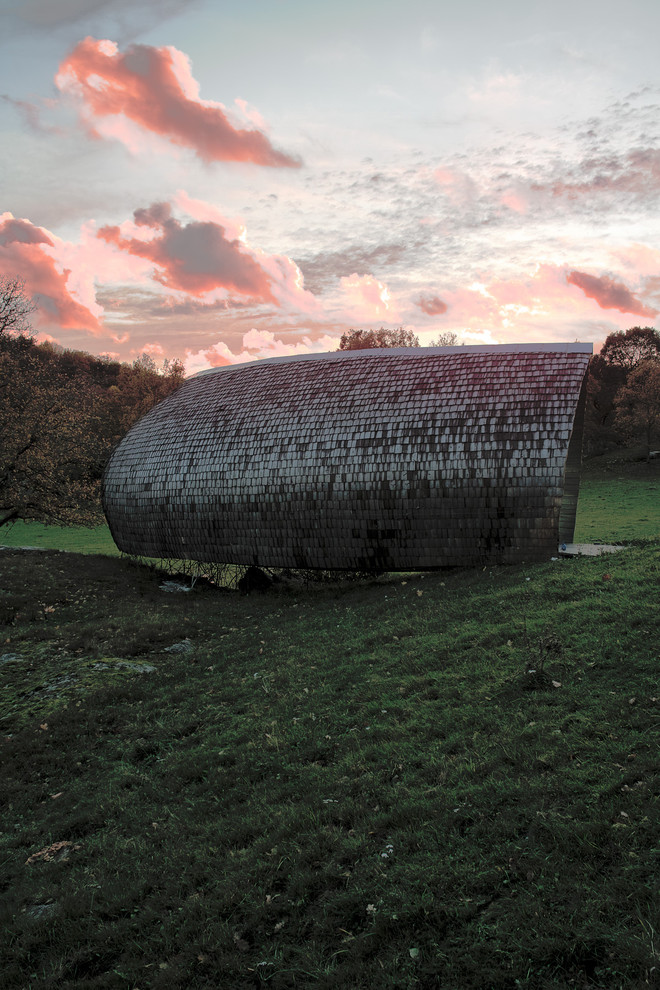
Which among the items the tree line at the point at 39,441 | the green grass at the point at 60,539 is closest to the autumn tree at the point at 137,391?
the green grass at the point at 60,539

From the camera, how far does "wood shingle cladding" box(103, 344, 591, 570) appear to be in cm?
1864

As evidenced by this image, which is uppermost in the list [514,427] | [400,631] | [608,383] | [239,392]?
[608,383]

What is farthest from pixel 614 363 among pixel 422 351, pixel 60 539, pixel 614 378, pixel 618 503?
pixel 60 539

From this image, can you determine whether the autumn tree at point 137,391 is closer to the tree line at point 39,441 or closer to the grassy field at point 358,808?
the tree line at point 39,441

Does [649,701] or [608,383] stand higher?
[608,383]

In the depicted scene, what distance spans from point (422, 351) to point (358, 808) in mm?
18711

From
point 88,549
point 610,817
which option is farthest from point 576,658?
point 88,549

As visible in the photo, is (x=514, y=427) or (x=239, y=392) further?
(x=239, y=392)

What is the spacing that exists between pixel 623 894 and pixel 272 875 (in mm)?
3328

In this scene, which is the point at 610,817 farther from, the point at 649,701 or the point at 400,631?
the point at 400,631

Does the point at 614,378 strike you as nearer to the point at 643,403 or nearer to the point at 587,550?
the point at 643,403

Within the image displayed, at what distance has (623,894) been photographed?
16.0ft

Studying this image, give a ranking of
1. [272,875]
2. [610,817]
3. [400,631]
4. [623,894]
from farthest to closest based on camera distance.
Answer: [400,631], [272,875], [610,817], [623,894]

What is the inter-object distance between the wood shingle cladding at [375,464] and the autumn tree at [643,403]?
3689 cm
